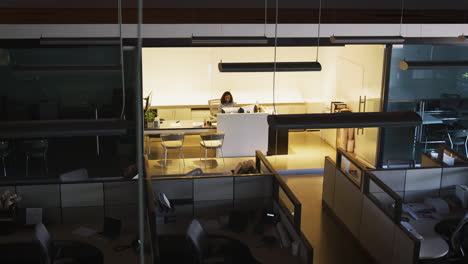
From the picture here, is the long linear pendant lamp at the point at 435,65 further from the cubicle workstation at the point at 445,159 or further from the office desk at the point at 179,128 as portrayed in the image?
the office desk at the point at 179,128

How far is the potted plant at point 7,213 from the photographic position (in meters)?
5.35

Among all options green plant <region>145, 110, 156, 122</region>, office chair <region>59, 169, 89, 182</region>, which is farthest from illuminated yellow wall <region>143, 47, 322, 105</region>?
office chair <region>59, 169, 89, 182</region>

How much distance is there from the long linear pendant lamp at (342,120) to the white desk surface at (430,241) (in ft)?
6.25

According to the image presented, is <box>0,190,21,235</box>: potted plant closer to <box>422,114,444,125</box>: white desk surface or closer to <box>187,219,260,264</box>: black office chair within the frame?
<box>187,219,260,264</box>: black office chair

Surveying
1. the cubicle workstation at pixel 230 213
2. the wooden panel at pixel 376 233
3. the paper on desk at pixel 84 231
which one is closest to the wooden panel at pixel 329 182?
the wooden panel at pixel 376 233

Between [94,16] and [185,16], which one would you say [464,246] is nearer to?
[185,16]

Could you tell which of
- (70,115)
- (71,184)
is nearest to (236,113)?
(70,115)

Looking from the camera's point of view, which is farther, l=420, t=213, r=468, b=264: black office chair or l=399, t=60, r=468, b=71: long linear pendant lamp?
l=399, t=60, r=468, b=71: long linear pendant lamp

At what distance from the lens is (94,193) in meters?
5.71

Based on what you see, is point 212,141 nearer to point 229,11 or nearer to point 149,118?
point 149,118

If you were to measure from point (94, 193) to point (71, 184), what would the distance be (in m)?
0.26

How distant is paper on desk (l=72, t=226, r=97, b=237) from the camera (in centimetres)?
536

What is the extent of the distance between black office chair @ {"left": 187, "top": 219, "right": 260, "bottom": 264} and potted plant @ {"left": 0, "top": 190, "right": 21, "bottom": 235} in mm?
1843

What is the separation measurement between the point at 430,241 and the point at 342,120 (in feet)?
7.44
